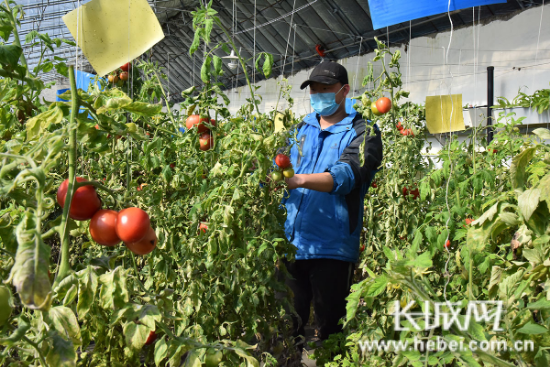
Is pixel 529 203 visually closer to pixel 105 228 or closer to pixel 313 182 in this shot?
pixel 105 228

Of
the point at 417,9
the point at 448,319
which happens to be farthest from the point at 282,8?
the point at 448,319

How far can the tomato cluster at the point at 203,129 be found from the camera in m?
1.66

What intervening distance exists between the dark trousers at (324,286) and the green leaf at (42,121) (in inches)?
54.8

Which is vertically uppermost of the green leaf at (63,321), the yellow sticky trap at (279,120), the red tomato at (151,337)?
the yellow sticky trap at (279,120)

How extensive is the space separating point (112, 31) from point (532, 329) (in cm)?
142

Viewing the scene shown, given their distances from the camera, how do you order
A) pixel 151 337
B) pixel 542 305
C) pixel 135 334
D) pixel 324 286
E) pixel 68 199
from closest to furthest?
pixel 68 199 < pixel 135 334 < pixel 542 305 < pixel 151 337 < pixel 324 286

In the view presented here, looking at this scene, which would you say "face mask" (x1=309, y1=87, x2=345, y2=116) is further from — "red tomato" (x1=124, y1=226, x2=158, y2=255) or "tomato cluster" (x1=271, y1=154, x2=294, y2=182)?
"red tomato" (x1=124, y1=226, x2=158, y2=255)

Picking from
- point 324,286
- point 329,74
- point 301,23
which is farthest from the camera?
point 301,23

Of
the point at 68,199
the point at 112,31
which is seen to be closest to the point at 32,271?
the point at 68,199

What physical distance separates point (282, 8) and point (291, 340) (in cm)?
958

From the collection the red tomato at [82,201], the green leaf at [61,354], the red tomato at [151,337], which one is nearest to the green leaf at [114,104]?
the red tomato at [82,201]

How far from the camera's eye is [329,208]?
2045mm

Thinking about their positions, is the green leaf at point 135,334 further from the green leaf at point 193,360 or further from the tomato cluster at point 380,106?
the tomato cluster at point 380,106

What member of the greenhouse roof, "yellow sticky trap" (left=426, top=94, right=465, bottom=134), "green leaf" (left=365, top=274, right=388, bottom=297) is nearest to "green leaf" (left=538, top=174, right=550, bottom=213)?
"green leaf" (left=365, top=274, right=388, bottom=297)
